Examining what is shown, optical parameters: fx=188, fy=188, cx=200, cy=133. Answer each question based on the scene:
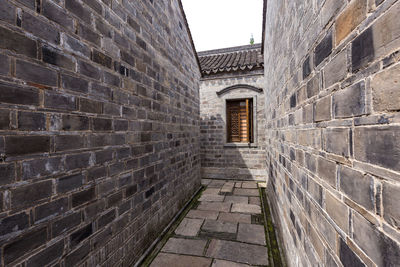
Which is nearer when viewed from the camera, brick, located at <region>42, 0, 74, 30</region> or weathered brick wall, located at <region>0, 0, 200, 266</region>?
weathered brick wall, located at <region>0, 0, 200, 266</region>

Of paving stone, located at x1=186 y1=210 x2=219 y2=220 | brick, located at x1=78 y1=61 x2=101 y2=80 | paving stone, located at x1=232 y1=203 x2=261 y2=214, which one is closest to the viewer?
brick, located at x1=78 y1=61 x2=101 y2=80

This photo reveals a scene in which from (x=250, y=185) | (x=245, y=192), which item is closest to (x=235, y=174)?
(x=250, y=185)

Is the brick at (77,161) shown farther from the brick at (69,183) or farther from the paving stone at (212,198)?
the paving stone at (212,198)

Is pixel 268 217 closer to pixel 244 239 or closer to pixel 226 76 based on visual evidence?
pixel 244 239

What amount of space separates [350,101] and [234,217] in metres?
3.11

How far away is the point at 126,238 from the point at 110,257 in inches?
10.0

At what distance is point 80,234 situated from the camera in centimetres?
149

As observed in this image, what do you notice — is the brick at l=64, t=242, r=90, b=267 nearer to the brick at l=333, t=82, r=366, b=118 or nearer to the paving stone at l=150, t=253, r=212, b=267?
the paving stone at l=150, t=253, r=212, b=267

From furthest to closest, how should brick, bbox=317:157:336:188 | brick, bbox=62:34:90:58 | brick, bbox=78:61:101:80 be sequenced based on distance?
brick, bbox=78:61:101:80
brick, bbox=62:34:90:58
brick, bbox=317:157:336:188

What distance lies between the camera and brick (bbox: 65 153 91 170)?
4.57 ft

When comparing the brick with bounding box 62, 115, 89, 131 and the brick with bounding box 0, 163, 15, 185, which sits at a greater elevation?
the brick with bounding box 62, 115, 89, 131

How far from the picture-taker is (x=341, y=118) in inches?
33.7

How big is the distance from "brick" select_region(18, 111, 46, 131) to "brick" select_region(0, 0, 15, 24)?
1.67 ft

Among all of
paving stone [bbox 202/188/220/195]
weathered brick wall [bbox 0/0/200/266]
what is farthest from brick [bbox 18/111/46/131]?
paving stone [bbox 202/188/220/195]
